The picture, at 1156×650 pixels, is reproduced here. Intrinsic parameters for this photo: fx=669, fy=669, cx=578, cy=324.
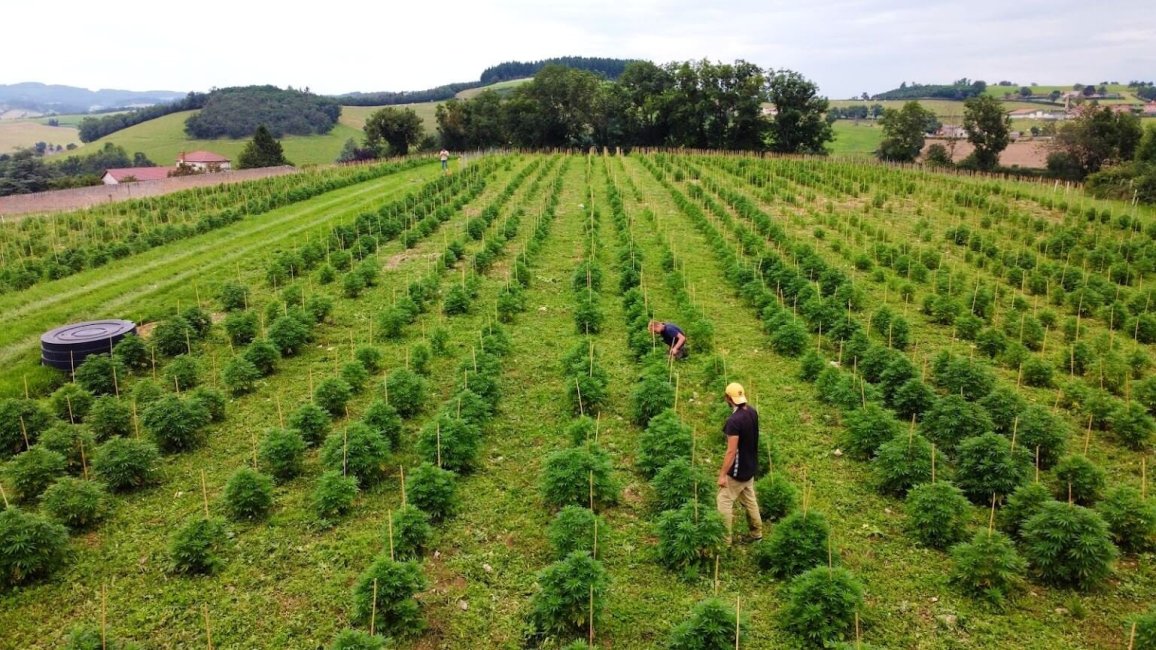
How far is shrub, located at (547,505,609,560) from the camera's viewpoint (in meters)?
8.41

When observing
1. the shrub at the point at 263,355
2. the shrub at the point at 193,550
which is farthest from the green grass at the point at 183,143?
the shrub at the point at 193,550

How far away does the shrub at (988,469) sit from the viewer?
9609mm

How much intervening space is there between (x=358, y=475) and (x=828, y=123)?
74467 millimetres

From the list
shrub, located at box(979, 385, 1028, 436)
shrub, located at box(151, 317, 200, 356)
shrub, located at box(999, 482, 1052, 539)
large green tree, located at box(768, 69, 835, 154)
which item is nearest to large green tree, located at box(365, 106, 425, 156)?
large green tree, located at box(768, 69, 835, 154)

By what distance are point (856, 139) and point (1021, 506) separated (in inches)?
4337

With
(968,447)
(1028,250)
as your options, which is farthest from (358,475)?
(1028,250)

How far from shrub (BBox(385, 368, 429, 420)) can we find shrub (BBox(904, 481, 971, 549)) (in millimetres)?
8542

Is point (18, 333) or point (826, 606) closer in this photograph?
point (826, 606)

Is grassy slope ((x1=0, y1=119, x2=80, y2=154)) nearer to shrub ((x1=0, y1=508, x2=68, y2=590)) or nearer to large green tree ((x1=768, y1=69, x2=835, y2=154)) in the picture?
large green tree ((x1=768, y1=69, x2=835, y2=154))

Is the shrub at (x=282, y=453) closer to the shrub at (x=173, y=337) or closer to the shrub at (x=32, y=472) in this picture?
the shrub at (x=32, y=472)

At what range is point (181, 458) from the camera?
37.6ft

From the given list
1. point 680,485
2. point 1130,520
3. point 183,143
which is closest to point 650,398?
point 680,485

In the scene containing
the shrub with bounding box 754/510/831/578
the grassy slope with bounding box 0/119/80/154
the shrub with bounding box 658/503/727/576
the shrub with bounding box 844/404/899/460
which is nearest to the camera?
the shrub with bounding box 754/510/831/578

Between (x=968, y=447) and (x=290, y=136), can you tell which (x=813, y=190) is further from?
(x=290, y=136)
